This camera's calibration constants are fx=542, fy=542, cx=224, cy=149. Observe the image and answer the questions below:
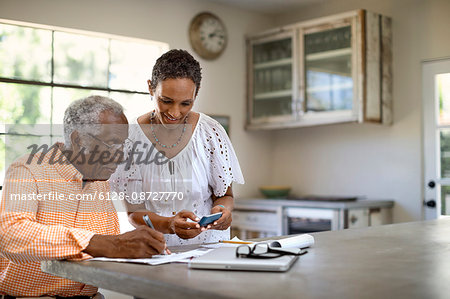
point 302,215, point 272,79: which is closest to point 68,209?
point 302,215

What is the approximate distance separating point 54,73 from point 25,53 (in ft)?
0.84

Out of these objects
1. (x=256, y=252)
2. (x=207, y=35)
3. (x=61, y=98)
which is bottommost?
(x=256, y=252)

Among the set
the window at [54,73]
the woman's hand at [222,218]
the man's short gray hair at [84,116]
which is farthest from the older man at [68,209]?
the window at [54,73]

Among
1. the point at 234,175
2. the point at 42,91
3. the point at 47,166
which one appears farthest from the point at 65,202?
the point at 42,91

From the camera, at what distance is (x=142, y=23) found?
4.60 m

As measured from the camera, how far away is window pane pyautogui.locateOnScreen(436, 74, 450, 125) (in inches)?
170

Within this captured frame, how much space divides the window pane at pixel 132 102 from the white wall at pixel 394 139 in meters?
1.60

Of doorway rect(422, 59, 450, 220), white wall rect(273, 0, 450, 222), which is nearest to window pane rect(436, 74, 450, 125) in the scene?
doorway rect(422, 59, 450, 220)

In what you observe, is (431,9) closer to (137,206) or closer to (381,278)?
(137,206)

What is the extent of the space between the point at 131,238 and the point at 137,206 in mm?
628

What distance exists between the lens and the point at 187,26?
4.90m

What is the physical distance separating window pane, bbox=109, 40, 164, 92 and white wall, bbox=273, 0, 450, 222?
1.63 meters

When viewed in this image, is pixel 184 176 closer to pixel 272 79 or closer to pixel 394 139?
pixel 394 139

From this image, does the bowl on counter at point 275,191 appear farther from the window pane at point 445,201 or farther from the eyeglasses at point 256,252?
the eyeglasses at point 256,252
